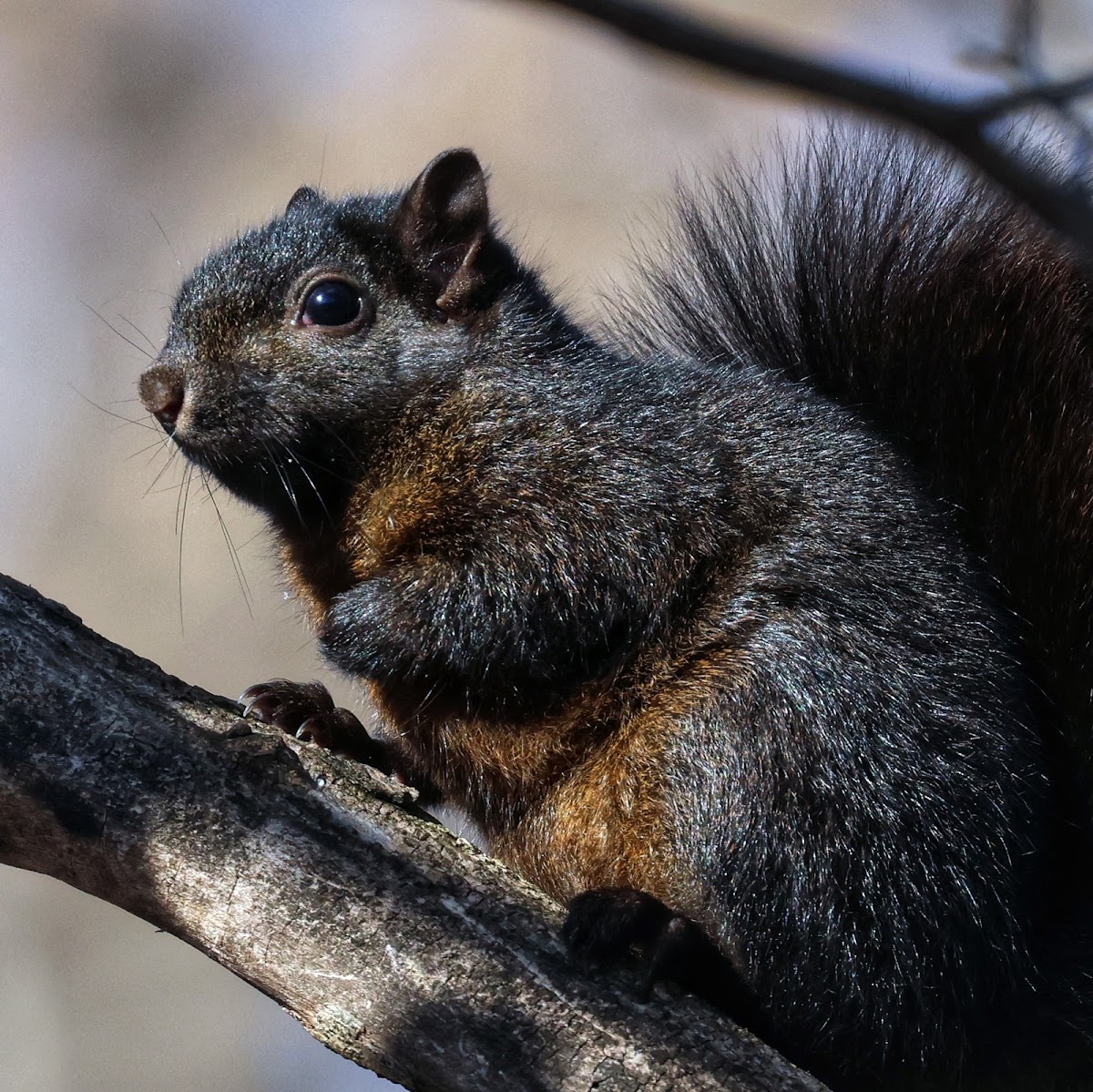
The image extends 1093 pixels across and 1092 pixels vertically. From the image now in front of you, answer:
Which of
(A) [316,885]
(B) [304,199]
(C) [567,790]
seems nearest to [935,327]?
(C) [567,790]

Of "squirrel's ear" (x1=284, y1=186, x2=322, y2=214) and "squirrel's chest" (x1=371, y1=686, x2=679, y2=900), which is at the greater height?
"squirrel's ear" (x1=284, y1=186, x2=322, y2=214)

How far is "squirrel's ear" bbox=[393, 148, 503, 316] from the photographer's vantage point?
2.67 m

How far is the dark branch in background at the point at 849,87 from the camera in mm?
529

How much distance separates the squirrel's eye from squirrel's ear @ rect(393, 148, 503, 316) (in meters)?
0.16

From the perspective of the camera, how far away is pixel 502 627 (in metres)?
2.30

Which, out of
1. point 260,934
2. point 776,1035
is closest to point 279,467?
point 260,934

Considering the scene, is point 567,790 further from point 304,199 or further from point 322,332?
point 304,199

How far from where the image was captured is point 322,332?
2.58 m

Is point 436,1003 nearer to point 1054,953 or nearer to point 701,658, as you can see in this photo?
point 701,658

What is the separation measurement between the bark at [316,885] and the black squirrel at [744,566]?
12cm

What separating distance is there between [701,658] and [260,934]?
32.5 inches

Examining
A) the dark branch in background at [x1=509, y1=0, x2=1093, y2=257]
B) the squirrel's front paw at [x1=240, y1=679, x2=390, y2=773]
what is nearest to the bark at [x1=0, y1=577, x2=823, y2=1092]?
the squirrel's front paw at [x1=240, y1=679, x2=390, y2=773]

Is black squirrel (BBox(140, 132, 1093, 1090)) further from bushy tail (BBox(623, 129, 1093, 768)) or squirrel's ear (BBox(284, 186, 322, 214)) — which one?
squirrel's ear (BBox(284, 186, 322, 214))

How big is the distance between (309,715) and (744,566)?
84 centimetres
